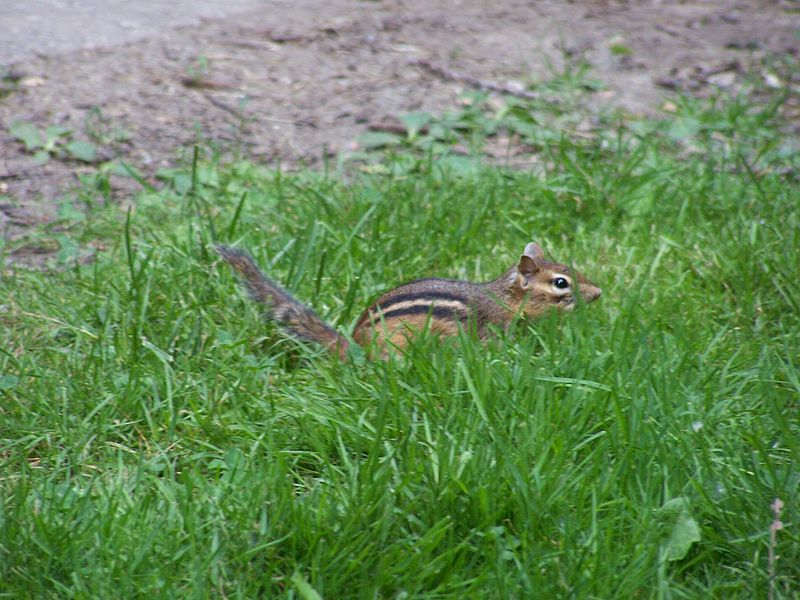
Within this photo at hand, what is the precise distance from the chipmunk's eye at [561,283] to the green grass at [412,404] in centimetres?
13

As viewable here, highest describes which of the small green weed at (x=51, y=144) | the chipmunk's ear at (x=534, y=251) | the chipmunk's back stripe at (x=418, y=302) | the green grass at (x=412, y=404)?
the small green weed at (x=51, y=144)

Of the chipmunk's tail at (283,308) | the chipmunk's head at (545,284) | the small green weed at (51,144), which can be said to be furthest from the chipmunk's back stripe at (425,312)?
the small green weed at (51,144)

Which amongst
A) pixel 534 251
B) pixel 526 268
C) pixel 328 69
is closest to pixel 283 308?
pixel 526 268

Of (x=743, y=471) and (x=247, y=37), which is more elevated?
(x=247, y=37)

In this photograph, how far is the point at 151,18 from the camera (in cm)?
661

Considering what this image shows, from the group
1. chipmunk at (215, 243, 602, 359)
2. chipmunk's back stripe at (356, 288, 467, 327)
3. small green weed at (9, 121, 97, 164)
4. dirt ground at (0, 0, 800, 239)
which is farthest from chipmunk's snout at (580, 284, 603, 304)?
small green weed at (9, 121, 97, 164)

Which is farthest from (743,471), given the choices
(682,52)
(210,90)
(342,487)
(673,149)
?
(682,52)

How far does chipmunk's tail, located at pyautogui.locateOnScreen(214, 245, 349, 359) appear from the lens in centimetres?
365

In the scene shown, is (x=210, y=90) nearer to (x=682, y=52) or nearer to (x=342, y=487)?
(x=682, y=52)

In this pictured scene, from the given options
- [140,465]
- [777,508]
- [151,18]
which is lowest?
[140,465]

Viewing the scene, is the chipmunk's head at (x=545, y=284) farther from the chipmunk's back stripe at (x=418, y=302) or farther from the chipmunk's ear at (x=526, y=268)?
the chipmunk's back stripe at (x=418, y=302)

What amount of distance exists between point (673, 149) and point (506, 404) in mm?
2831

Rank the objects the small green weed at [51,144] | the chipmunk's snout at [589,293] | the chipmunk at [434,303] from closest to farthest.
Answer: the chipmunk at [434,303] → the chipmunk's snout at [589,293] → the small green weed at [51,144]

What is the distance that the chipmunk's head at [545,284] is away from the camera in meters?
3.90
